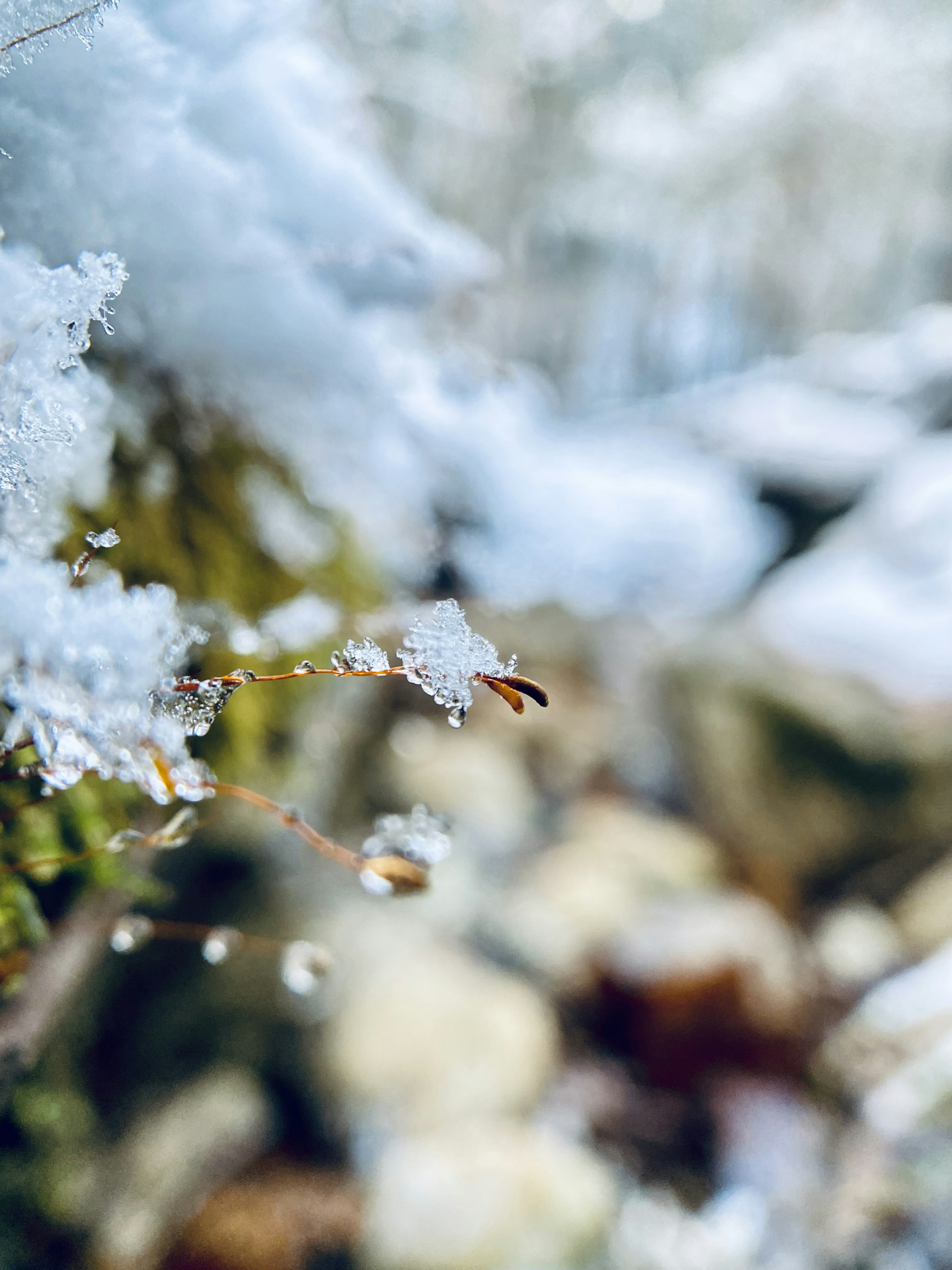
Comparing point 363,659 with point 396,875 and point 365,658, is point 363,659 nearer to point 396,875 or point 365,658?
point 365,658

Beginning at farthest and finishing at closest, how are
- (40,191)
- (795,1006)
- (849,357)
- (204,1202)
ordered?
(849,357), (795,1006), (204,1202), (40,191)

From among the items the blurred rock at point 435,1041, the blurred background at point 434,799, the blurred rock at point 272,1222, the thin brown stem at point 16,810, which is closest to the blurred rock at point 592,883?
the blurred background at point 434,799

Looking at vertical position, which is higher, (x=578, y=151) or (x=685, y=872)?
(x=578, y=151)

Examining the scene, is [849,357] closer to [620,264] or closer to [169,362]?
[620,264]

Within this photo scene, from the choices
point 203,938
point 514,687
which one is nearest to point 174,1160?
point 203,938

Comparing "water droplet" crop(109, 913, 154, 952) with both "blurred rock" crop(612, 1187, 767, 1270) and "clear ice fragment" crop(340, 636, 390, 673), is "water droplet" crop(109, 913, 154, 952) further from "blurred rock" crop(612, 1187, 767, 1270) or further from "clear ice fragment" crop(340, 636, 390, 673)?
"blurred rock" crop(612, 1187, 767, 1270)

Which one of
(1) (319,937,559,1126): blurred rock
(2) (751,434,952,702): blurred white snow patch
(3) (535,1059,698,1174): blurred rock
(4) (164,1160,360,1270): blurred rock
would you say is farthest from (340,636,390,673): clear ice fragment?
(2) (751,434,952,702): blurred white snow patch

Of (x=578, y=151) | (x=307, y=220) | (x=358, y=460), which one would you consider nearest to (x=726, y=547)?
(x=358, y=460)
